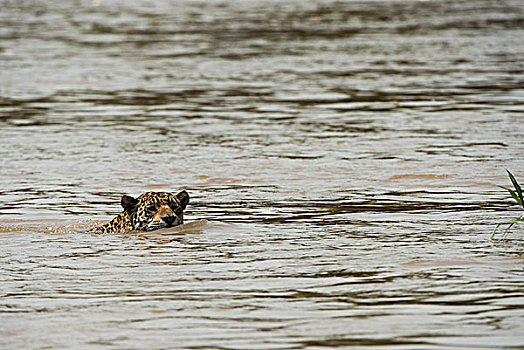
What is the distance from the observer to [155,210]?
9.36m

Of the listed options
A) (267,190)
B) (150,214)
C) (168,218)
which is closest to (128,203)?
(150,214)

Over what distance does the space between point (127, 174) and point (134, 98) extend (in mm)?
6295

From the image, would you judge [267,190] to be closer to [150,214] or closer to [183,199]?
[183,199]

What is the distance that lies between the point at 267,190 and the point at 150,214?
2.09m

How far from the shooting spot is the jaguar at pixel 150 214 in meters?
9.33

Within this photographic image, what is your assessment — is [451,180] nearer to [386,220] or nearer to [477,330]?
[386,220]

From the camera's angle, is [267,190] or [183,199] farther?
[267,190]

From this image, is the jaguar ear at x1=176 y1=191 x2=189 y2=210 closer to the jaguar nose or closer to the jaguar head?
the jaguar head

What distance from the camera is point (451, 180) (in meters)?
11.5

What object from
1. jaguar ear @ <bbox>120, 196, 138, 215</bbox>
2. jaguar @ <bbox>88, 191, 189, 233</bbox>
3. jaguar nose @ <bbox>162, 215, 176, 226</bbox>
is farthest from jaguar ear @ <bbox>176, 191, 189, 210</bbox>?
jaguar ear @ <bbox>120, 196, 138, 215</bbox>

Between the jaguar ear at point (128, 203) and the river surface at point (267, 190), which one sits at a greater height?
the jaguar ear at point (128, 203)

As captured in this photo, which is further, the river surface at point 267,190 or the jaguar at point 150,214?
the jaguar at point 150,214

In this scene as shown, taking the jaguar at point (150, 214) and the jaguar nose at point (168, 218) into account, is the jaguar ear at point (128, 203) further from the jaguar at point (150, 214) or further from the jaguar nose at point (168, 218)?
the jaguar nose at point (168, 218)

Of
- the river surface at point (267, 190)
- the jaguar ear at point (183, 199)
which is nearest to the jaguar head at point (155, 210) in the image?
the jaguar ear at point (183, 199)
